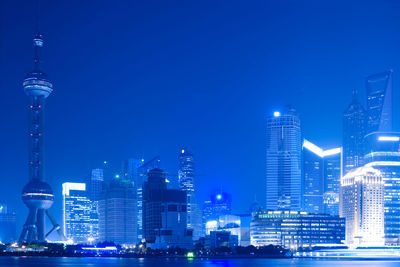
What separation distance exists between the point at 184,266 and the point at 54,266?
2885cm

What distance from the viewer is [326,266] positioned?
509ft

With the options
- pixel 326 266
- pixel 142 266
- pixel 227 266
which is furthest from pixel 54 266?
pixel 326 266

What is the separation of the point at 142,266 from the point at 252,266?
24350 mm

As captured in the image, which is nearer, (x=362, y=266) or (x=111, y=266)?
(x=111, y=266)

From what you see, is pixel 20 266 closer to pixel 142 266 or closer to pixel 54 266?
pixel 54 266

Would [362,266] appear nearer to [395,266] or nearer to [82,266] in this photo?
[395,266]

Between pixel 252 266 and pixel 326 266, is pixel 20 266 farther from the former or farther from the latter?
pixel 326 266

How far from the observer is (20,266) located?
14850cm

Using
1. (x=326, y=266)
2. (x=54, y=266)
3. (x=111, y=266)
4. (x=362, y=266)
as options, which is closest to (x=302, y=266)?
(x=326, y=266)

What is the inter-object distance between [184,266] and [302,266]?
2640 cm

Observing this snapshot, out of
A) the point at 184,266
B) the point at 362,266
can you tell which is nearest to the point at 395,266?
the point at 362,266

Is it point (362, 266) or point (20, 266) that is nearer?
point (20, 266)

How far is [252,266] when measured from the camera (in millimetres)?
154000

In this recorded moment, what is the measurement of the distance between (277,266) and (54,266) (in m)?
49.3
